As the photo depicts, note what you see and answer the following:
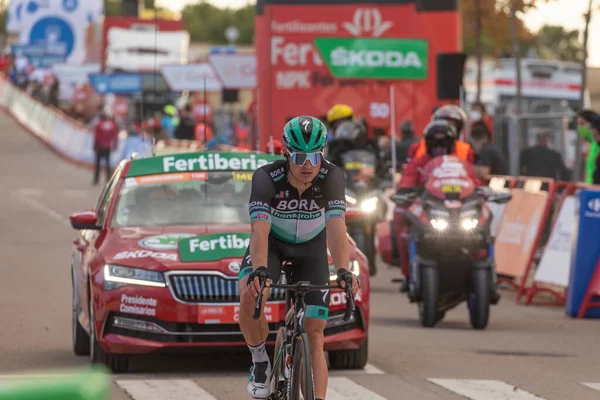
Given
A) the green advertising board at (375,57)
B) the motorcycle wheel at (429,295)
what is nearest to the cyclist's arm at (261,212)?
the motorcycle wheel at (429,295)

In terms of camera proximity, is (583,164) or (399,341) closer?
(399,341)

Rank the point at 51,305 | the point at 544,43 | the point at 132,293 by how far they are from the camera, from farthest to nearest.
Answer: the point at 544,43 < the point at 51,305 < the point at 132,293

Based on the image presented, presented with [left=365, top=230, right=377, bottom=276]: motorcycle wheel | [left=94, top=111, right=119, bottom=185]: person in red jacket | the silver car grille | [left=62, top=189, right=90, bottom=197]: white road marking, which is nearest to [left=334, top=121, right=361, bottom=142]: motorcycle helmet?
[left=365, top=230, right=377, bottom=276]: motorcycle wheel

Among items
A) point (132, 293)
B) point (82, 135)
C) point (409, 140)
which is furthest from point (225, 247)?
point (82, 135)

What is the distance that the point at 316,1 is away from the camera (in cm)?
2942

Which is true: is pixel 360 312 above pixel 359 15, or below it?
below

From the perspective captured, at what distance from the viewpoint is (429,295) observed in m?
12.6

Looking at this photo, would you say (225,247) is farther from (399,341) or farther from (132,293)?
(399,341)

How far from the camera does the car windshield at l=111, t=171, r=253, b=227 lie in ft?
34.4

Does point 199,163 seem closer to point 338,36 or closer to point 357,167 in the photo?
point 357,167

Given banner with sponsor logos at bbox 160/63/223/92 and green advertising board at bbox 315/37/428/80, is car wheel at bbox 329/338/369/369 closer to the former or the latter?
green advertising board at bbox 315/37/428/80

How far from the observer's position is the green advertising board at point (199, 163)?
10.8 m

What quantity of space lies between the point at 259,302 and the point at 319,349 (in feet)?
1.28

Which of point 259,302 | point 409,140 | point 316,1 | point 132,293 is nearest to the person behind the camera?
point 259,302
